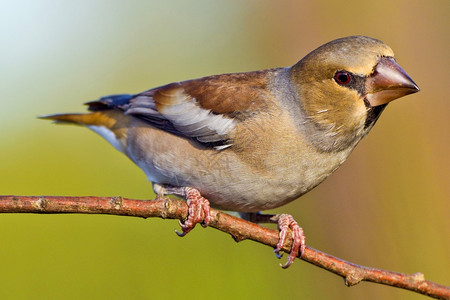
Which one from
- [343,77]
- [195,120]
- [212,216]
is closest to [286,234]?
[212,216]

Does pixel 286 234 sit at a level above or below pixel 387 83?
below

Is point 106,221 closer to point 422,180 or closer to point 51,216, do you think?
point 51,216

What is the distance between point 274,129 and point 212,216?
739mm

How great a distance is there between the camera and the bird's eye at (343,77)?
3.51m

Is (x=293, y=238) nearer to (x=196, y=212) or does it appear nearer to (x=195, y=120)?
(x=196, y=212)

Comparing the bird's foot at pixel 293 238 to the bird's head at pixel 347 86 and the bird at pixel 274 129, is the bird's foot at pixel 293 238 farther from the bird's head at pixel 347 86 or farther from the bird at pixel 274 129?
the bird's head at pixel 347 86

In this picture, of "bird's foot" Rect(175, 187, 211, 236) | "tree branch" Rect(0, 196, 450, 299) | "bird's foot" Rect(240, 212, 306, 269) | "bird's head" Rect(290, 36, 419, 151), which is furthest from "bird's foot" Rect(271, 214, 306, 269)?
"bird's head" Rect(290, 36, 419, 151)

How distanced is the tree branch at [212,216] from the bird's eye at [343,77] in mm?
1078

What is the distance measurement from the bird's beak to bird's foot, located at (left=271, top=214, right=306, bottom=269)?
1.11m

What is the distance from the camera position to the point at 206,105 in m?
4.14

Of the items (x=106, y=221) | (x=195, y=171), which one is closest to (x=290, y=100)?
(x=195, y=171)

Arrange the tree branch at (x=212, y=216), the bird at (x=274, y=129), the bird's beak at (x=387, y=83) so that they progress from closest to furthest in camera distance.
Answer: the tree branch at (x=212, y=216) < the bird's beak at (x=387, y=83) < the bird at (x=274, y=129)

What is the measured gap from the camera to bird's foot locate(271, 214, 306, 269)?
3.84 m

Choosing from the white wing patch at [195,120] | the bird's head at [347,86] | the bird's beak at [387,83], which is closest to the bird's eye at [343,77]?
the bird's head at [347,86]
